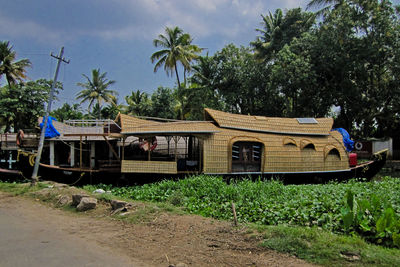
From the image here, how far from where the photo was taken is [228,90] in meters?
20.9

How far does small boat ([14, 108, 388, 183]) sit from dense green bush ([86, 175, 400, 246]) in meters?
1.85

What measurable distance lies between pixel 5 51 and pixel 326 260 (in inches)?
1008

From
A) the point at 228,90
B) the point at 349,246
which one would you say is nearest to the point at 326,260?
the point at 349,246

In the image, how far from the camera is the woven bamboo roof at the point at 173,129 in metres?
9.33

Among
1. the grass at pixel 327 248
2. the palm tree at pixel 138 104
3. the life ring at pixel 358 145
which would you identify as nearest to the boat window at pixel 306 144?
the grass at pixel 327 248

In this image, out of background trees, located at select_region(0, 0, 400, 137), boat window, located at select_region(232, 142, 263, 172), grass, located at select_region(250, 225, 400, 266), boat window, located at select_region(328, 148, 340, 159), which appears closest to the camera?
grass, located at select_region(250, 225, 400, 266)

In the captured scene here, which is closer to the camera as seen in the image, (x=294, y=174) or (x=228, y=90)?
(x=294, y=174)

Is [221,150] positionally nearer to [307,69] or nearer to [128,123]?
[128,123]

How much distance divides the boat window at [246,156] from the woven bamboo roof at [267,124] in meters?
0.60

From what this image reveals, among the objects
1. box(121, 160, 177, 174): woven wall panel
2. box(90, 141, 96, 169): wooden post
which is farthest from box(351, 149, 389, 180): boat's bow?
box(90, 141, 96, 169): wooden post

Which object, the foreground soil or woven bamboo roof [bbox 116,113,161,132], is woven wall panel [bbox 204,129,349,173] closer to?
woven bamboo roof [bbox 116,113,161,132]

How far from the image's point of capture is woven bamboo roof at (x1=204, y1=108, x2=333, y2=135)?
1040 centimetres

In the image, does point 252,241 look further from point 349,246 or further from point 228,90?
point 228,90

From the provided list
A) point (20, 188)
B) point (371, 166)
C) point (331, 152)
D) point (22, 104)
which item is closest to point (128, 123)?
point (20, 188)
